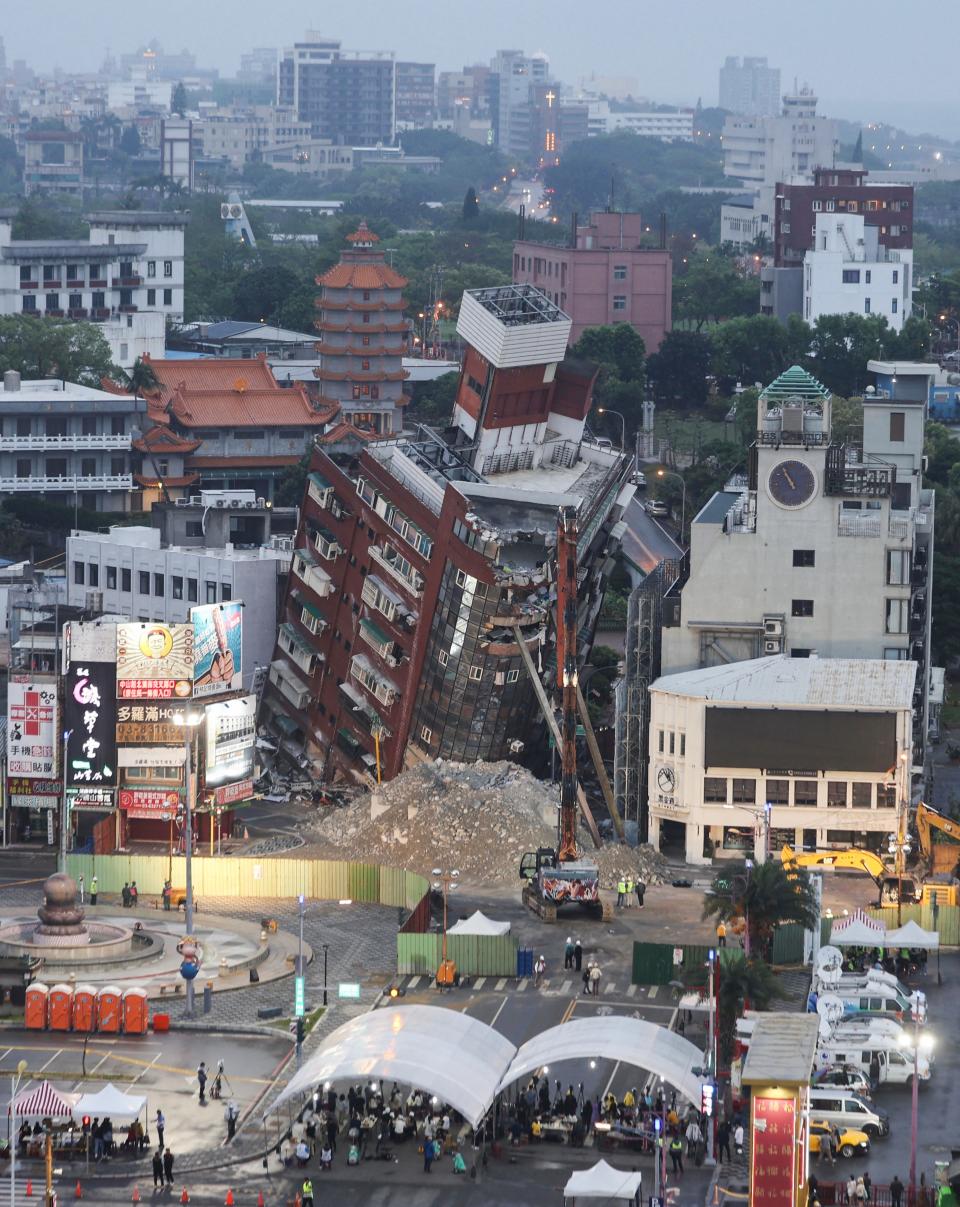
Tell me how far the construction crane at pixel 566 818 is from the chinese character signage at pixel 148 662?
13479 millimetres

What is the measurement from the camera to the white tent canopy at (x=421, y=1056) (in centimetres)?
7881

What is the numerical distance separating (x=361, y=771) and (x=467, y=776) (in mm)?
11897

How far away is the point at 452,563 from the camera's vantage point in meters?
119

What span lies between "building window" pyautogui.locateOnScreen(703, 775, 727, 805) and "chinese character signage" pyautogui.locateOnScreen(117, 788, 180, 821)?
60.9 ft

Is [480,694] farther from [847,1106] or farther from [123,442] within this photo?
[123,442]

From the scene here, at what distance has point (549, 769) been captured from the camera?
12381 centimetres

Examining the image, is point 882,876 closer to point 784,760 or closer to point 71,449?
point 784,760

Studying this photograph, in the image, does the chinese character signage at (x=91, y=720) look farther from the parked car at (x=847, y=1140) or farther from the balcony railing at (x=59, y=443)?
the balcony railing at (x=59, y=443)

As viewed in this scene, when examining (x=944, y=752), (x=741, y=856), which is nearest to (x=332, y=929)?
(x=741, y=856)

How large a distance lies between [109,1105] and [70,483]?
114392 millimetres

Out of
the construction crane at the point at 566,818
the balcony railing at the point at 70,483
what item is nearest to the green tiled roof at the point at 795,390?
the construction crane at the point at 566,818

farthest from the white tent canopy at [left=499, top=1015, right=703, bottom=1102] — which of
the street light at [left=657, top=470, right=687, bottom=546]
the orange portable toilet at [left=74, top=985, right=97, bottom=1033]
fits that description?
the street light at [left=657, top=470, right=687, bottom=546]

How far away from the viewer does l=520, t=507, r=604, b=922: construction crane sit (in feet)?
336

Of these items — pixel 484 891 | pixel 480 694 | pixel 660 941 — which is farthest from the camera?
pixel 480 694
